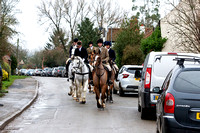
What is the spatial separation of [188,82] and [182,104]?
1.66 feet

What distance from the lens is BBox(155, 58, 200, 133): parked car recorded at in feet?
22.2

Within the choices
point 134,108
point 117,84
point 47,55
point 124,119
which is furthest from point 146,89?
point 47,55

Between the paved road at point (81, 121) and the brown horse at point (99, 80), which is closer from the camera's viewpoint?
the paved road at point (81, 121)

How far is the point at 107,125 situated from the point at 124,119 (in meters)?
1.39

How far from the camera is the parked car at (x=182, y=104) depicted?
6766 mm

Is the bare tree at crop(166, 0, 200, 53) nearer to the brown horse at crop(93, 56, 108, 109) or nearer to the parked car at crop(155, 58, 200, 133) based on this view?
the brown horse at crop(93, 56, 108, 109)

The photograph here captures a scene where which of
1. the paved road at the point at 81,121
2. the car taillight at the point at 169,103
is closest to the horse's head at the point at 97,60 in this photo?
the paved road at the point at 81,121

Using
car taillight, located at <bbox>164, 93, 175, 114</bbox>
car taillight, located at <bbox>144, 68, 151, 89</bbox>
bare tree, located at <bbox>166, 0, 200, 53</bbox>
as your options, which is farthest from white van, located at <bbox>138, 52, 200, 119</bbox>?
bare tree, located at <bbox>166, 0, 200, 53</bbox>

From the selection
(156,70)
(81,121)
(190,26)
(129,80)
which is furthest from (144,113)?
(190,26)

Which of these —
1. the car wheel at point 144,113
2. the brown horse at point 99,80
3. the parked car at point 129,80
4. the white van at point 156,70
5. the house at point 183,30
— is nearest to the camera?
the white van at point 156,70

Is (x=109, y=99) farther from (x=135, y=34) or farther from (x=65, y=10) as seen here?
(x=65, y=10)

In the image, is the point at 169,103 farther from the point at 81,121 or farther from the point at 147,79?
Answer: the point at 81,121

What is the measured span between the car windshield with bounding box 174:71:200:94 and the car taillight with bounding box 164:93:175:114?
194mm

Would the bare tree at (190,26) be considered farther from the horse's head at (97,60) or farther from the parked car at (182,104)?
the parked car at (182,104)
